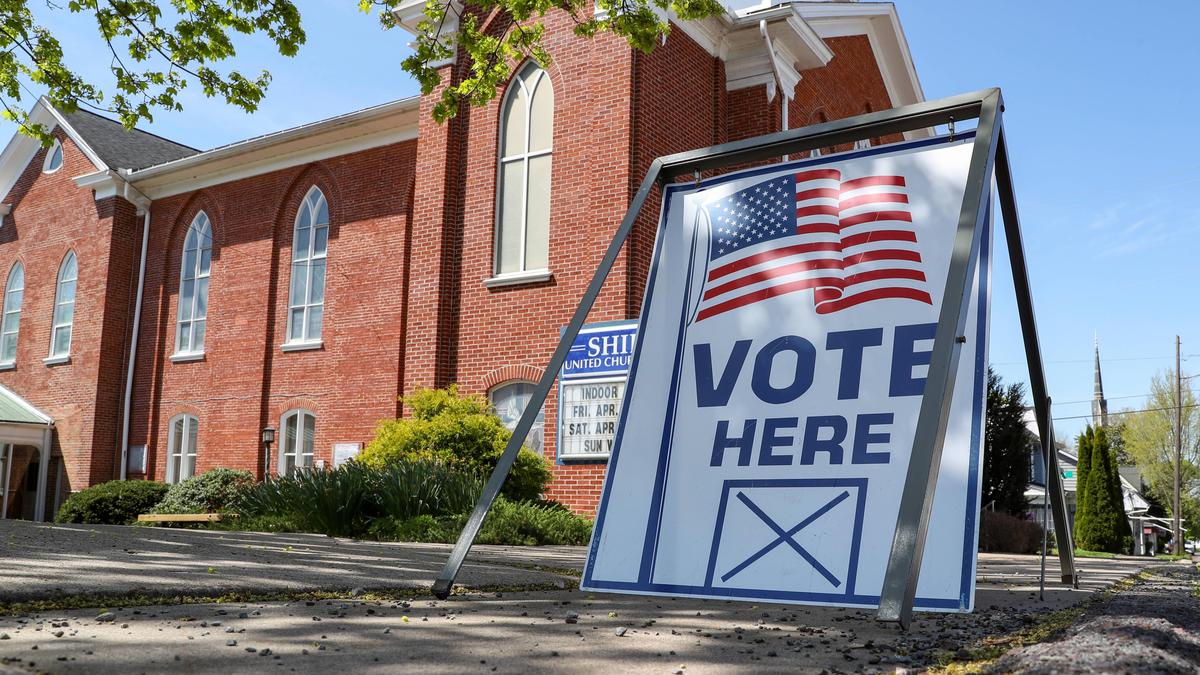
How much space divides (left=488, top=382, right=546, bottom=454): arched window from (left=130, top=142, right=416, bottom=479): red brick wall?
115 inches

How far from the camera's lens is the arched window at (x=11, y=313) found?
26047mm

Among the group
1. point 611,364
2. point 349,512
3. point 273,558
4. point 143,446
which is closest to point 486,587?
point 273,558

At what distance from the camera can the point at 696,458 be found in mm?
4320

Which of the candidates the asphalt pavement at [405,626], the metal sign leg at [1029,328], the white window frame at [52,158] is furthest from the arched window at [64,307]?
the metal sign leg at [1029,328]

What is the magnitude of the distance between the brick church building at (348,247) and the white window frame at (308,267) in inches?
2.1

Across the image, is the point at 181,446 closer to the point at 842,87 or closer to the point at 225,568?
the point at 842,87

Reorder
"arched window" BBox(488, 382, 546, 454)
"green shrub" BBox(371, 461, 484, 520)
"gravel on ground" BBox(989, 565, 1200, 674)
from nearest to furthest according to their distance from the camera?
"gravel on ground" BBox(989, 565, 1200, 674), "green shrub" BBox(371, 461, 484, 520), "arched window" BBox(488, 382, 546, 454)

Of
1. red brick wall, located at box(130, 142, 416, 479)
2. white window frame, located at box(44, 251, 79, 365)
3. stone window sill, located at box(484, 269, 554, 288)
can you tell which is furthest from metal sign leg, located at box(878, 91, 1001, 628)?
white window frame, located at box(44, 251, 79, 365)

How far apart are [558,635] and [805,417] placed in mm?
1416

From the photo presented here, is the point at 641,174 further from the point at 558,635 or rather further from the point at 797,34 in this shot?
the point at 558,635

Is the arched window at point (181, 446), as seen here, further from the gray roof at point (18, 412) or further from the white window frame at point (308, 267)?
the gray roof at point (18, 412)

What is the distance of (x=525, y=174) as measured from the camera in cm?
1581

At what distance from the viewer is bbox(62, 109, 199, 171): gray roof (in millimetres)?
24328

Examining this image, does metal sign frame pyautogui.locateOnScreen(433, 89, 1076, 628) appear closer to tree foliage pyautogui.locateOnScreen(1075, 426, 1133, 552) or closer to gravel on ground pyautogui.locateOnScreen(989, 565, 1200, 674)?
gravel on ground pyautogui.locateOnScreen(989, 565, 1200, 674)
